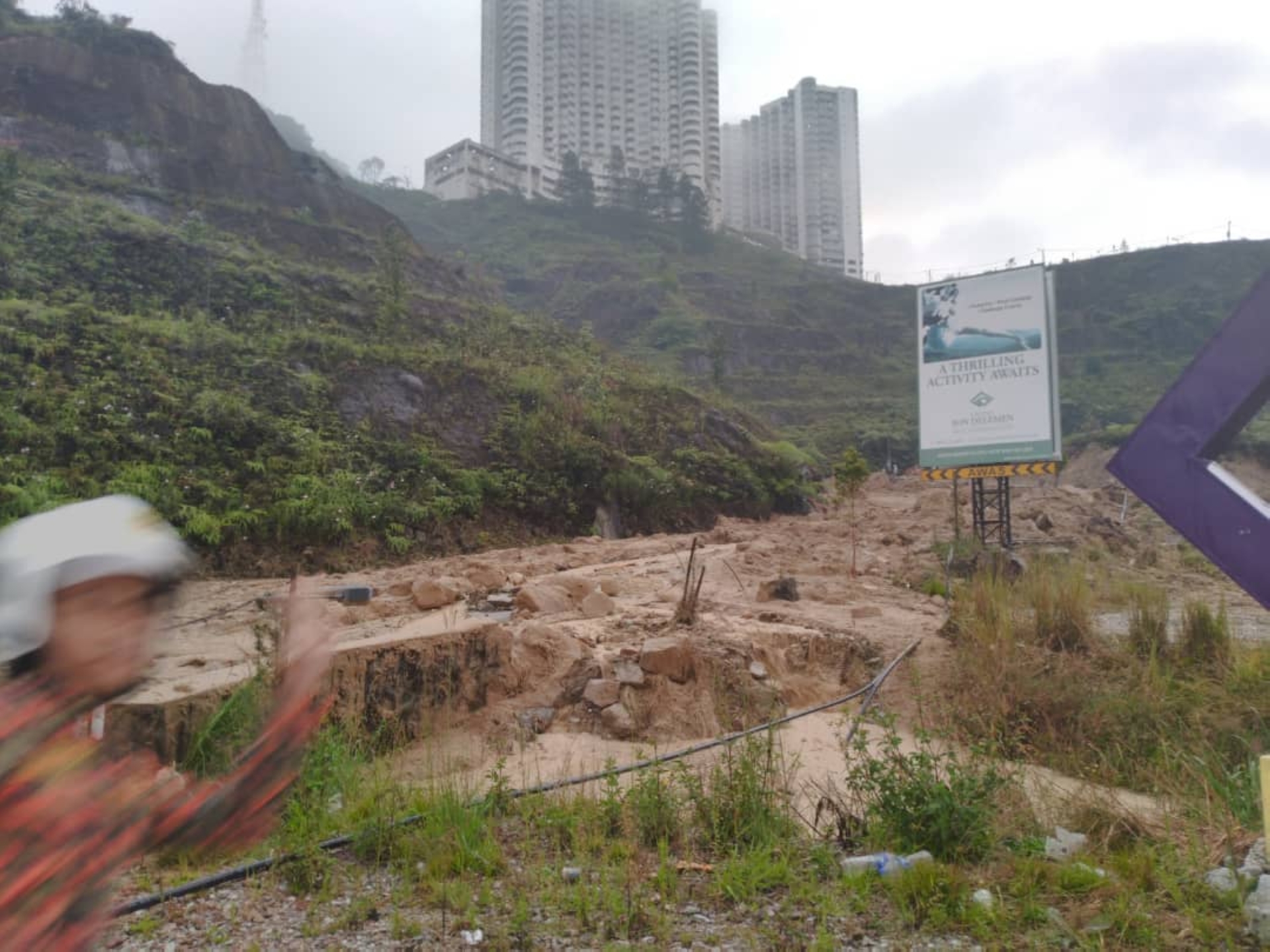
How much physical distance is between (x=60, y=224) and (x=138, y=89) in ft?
58.9

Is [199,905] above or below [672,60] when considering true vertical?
below

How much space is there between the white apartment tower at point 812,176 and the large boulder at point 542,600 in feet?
289

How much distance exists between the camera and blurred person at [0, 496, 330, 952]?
1108mm

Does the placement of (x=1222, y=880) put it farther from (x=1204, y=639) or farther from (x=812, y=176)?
(x=812, y=176)

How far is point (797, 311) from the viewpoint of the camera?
5703cm

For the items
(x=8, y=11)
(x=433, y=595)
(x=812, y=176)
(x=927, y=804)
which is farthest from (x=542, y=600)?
(x=812, y=176)

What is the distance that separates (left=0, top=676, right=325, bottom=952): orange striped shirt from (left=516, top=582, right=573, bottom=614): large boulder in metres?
6.75

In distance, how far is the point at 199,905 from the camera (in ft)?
10.9

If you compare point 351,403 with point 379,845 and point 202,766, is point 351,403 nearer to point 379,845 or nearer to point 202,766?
point 202,766

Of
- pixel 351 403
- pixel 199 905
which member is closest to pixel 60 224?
pixel 351 403

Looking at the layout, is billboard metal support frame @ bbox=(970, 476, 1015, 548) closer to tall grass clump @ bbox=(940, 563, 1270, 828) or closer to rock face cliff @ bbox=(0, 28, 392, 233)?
tall grass clump @ bbox=(940, 563, 1270, 828)

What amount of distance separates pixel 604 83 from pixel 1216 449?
304 ft

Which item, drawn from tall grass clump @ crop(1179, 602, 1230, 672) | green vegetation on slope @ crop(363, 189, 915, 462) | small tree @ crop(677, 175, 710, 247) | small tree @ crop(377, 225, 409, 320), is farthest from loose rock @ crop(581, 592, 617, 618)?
small tree @ crop(677, 175, 710, 247)

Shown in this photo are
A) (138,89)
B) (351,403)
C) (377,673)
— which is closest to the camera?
(377,673)
